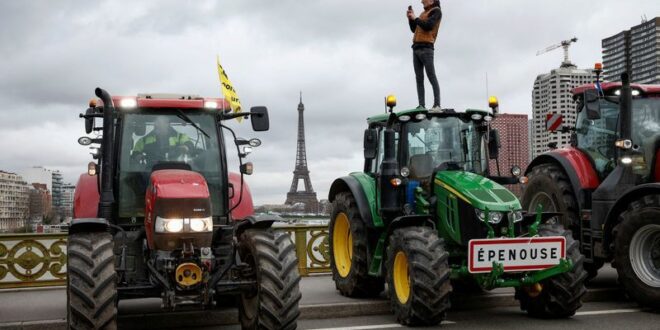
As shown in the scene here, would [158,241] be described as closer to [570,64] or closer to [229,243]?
[229,243]

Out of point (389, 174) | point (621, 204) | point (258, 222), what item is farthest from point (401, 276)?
point (621, 204)

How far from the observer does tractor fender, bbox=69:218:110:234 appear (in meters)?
6.30

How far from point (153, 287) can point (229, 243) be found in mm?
1108

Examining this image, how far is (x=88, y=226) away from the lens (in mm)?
6352

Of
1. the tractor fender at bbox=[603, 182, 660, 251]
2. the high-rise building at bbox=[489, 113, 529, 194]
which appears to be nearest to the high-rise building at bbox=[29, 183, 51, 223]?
the high-rise building at bbox=[489, 113, 529, 194]

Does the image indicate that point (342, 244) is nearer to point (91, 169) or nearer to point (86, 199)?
point (86, 199)

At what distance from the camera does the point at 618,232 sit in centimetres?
884

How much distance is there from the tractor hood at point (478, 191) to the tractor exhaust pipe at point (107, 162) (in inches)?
148

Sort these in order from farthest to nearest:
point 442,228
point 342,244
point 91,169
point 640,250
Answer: point 342,244 < point 640,250 < point 442,228 < point 91,169

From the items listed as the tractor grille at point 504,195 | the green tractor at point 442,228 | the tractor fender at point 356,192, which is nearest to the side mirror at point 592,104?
the green tractor at point 442,228

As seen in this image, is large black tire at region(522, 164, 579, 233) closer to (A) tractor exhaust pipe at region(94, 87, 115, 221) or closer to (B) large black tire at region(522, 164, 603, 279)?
(B) large black tire at region(522, 164, 603, 279)

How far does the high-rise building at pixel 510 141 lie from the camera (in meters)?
9.16

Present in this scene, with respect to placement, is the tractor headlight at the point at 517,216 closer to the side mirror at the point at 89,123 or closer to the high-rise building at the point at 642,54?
the side mirror at the point at 89,123

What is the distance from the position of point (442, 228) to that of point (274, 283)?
2.73 meters
